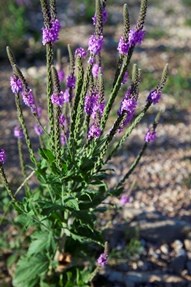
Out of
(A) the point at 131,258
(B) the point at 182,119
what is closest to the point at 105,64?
(B) the point at 182,119

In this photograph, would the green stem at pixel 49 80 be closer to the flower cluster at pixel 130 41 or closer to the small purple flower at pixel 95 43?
the small purple flower at pixel 95 43

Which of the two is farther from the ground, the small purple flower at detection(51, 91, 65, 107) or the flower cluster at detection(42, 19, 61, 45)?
the flower cluster at detection(42, 19, 61, 45)

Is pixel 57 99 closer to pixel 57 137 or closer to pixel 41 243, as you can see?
pixel 57 137

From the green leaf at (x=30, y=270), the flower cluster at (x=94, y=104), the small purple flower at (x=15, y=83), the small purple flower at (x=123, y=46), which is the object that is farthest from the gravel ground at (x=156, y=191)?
the small purple flower at (x=123, y=46)

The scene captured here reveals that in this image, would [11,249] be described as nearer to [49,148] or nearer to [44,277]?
[44,277]

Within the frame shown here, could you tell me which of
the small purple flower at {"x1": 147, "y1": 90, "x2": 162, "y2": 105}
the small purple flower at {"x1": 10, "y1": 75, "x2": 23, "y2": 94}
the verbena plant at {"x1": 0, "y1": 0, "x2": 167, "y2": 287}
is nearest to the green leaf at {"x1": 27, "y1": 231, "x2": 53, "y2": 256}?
the verbena plant at {"x1": 0, "y1": 0, "x2": 167, "y2": 287}

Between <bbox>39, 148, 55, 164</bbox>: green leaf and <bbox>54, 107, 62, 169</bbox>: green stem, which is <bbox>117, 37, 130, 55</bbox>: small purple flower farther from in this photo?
<bbox>39, 148, 55, 164</bbox>: green leaf

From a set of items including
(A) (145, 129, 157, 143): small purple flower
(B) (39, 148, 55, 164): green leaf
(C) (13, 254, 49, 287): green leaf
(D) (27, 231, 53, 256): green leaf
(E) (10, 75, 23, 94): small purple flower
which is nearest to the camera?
(E) (10, 75, 23, 94): small purple flower
